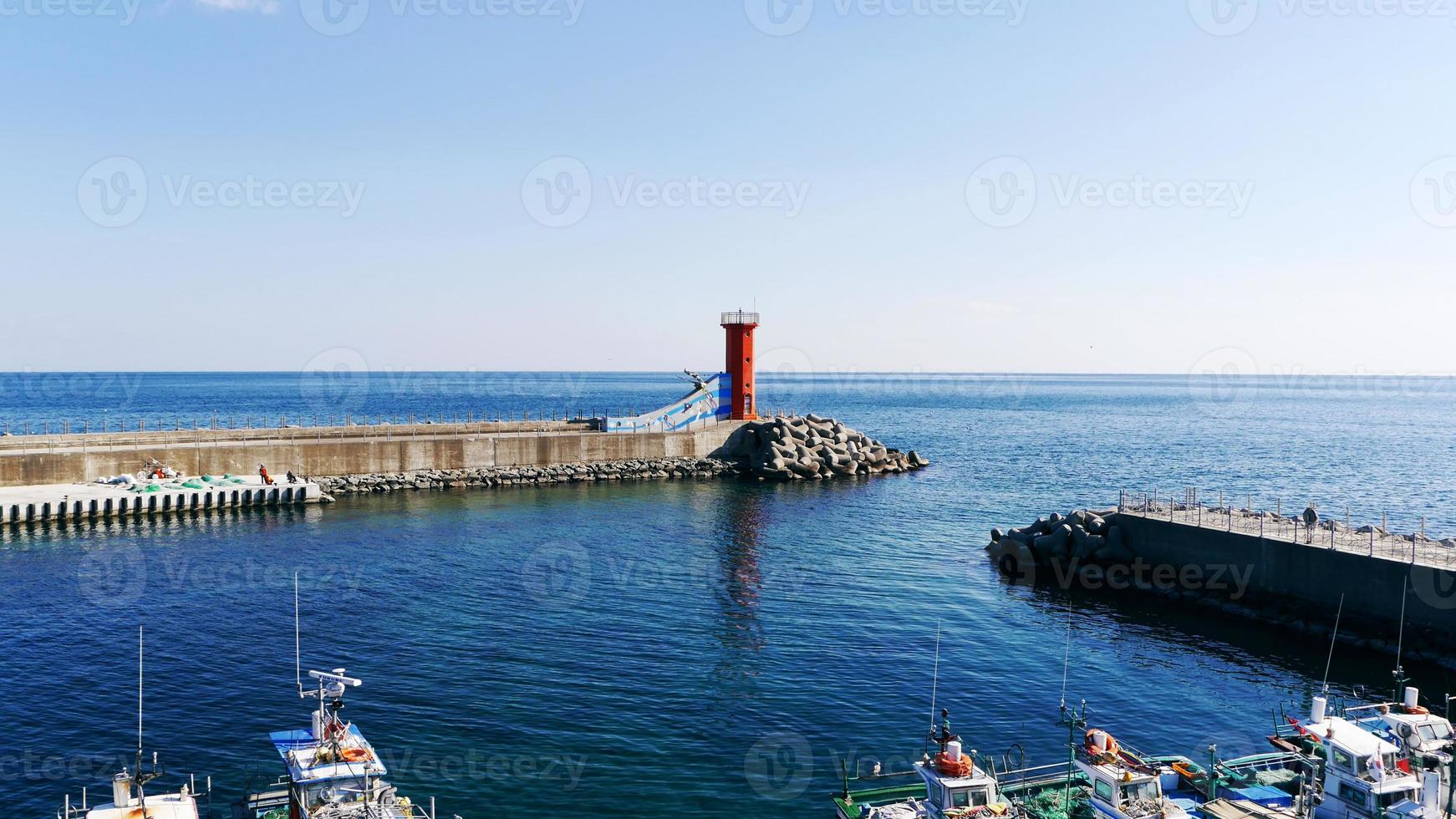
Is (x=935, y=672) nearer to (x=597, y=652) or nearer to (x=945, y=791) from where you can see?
(x=945, y=791)

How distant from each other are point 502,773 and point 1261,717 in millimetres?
22735

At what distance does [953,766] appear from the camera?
814 inches

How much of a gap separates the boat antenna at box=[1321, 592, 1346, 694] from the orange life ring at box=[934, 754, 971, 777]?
15495mm

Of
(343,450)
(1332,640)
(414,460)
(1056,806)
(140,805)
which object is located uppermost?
(343,450)

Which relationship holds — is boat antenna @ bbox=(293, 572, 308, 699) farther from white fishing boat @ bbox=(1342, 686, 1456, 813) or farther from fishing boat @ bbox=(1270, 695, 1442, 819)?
white fishing boat @ bbox=(1342, 686, 1456, 813)

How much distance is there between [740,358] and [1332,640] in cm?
5825

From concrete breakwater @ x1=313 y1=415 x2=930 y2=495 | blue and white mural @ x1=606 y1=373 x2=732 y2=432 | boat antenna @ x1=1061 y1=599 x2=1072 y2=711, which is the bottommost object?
boat antenna @ x1=1061 y1=599 x2=1072 y2=711

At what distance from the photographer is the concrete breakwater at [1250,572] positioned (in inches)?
1363

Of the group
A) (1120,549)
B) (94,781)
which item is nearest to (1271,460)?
(1120,549)

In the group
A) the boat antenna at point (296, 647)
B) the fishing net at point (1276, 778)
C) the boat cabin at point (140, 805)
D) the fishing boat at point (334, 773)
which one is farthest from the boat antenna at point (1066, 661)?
the boat antenna at point (296, 647)

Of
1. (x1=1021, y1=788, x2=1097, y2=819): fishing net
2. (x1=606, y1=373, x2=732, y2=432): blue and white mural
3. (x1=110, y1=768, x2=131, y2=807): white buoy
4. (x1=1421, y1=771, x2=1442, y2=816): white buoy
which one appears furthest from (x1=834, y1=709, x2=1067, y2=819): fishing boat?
(x1=606, y1=373, x2=732, y2=432): blue and white mural

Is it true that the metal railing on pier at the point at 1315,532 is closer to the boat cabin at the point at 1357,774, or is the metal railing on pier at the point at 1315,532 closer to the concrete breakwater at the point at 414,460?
the boat cabin at the point at 1357,774

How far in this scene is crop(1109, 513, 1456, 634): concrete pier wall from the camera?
3456 centimetres

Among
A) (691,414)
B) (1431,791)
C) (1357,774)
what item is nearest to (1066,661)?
(1357,774)
